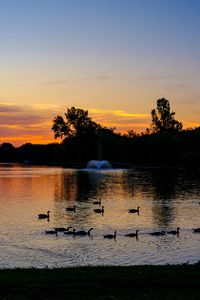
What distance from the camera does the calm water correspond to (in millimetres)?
29609

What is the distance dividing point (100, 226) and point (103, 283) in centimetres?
2619

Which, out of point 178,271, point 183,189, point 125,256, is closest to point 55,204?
point 183,189

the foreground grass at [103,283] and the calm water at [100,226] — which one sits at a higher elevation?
the foreground grass at [103,283]

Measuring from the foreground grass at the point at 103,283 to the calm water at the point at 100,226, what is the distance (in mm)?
8539

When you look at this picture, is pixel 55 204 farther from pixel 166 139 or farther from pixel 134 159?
pixel 134 159

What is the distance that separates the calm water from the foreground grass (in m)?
8.54

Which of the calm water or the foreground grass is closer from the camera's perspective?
the foreground grass

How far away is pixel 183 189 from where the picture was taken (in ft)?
262

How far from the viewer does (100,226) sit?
43.3 meters

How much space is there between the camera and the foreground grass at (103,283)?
1570cm

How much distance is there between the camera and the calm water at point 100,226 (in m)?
29.6

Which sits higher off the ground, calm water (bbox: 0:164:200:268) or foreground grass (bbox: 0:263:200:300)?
foreground grass (bbox: 0:263:200:300)

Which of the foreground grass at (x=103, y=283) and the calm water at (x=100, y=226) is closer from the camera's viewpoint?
the foreground grass at (x=103, y=283)

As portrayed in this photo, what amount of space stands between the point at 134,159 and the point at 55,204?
126 meters
